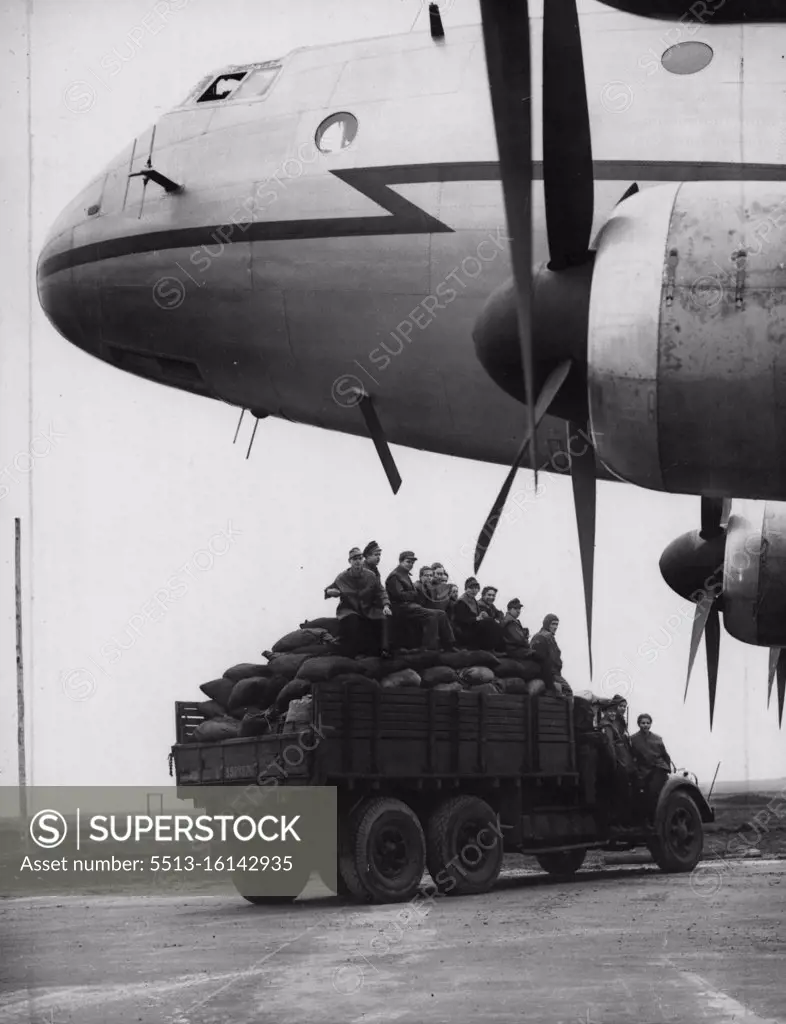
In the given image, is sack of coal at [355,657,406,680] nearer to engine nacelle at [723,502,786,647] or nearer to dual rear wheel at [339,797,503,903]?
dual rear wheel at [339,797,503,903]

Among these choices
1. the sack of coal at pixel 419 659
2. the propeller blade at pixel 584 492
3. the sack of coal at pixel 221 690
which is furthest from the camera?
the sack of coal at pixel 221 690

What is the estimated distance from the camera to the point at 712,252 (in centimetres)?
489

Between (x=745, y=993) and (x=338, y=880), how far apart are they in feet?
20.9

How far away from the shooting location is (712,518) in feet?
32.7

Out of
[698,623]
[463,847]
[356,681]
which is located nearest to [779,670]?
[698,623]

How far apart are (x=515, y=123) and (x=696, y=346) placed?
98 cm

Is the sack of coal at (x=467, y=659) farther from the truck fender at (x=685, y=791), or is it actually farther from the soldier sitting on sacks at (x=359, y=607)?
the truck fender at (x=685, y=791)

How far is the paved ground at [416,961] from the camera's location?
22.4 feet

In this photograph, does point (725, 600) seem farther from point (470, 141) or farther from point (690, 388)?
point (690, 388)

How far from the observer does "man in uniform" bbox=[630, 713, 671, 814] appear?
16266mm

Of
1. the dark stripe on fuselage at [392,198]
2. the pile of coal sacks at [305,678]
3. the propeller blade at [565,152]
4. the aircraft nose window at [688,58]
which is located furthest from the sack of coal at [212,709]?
the propeller blade at [565,152]

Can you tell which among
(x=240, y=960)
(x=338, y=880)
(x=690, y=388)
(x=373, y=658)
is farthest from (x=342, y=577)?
(x=690, y=388)

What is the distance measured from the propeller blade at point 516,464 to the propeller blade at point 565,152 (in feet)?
1.37

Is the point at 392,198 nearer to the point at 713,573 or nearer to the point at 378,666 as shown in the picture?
the point at 713,573
